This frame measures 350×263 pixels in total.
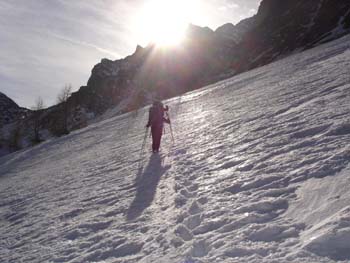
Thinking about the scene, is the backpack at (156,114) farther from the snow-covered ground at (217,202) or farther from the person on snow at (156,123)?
the snow-covered ground at (217,202)

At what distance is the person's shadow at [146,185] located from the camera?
8.42m

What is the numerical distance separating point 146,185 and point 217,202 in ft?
11.7

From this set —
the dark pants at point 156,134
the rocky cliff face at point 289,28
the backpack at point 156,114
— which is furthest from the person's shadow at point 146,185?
the rocky cliff face at point 289,28

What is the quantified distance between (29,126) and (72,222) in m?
175

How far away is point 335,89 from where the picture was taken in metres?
14.0

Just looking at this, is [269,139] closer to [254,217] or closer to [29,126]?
[254,217]

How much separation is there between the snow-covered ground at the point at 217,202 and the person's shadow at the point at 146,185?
5 cm

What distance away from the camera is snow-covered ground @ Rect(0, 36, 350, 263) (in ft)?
17.3

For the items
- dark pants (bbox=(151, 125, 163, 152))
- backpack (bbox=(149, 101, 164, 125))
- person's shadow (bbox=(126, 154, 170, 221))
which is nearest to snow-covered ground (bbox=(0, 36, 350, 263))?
person's shadow (bbox=(126, 154, 170, 221))

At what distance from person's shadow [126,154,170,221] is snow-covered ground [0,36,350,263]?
0.16ft

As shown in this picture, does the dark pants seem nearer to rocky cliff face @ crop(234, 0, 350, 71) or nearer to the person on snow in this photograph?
the person on snow

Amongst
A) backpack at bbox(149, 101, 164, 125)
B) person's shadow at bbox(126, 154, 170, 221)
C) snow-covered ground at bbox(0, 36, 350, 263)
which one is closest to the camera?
snow-covered ground at bbox(0, 36, 350, 263)

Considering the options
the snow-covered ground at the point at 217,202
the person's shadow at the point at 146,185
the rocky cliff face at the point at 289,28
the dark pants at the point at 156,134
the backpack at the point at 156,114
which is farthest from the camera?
the rocky cliff face at the point at 289,28

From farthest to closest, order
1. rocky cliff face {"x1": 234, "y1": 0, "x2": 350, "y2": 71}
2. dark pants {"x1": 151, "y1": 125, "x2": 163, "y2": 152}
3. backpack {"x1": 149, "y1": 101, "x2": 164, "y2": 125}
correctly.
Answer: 1. rocky cliff face {"x1": 234, "y1": 0, "x2": 350, "y2": 71}
2. backpack {"x1": 149, "y1": 101, "x2": 164, "y2": 125}
3. dark pants {"x1": 151, "y1": 125, "x2": 163, "y2": 152}
